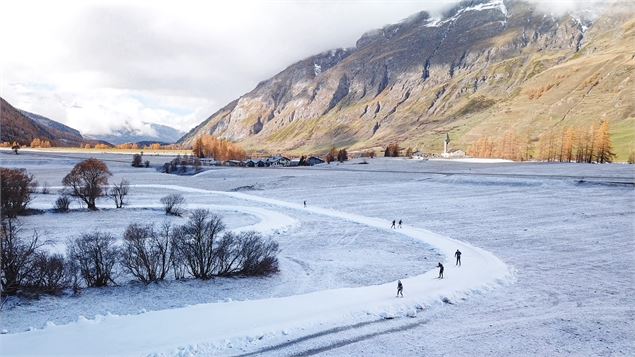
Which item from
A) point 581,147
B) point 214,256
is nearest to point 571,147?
point 581,147

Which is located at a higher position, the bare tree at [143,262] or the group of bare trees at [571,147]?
the group of bare trees at [571,147]

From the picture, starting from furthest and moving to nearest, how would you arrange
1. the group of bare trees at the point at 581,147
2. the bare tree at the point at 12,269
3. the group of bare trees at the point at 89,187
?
the group of bare trees at the point at 581,147 < the group of bare trees at the point at 89,187 < the bare tree at the point at 12,269

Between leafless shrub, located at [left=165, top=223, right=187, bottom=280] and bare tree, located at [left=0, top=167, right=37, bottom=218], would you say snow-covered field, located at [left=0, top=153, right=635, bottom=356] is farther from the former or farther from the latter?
bare tree, located at [left=0, top=167, right=37, bottom=218]

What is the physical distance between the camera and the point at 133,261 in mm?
33062

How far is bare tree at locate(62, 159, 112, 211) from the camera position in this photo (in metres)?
71.8

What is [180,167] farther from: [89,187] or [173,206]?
[173,206]

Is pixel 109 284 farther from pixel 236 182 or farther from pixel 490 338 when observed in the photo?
pixel 236 182

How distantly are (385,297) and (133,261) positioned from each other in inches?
726

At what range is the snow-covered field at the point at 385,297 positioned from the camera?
22062 mm

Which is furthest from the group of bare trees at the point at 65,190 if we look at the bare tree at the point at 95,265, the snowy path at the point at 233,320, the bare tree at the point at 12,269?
the snowy path at the point at 233,320

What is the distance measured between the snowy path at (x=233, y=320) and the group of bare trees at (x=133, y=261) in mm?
6547

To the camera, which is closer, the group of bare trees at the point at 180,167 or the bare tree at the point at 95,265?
the bare tree at the point at 95,265

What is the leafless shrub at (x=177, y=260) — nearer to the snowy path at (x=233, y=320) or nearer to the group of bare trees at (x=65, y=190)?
the snowy path at (x=233, y=320)

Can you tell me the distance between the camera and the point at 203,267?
33.8 meters
